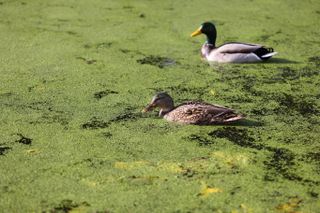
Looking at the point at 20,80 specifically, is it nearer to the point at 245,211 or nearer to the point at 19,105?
the point at 19,105

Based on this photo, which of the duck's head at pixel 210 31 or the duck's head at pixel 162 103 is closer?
the duck's head at pixel 162 103

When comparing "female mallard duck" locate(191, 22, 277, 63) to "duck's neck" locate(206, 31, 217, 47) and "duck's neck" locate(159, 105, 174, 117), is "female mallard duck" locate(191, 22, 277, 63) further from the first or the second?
"duck's neck" locate(159, 105, 174, 117)

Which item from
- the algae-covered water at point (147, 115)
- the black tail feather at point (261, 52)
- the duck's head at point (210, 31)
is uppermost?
the duck's head at point (210, 31)

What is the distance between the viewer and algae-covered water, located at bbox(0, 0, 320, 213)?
2.99 metres

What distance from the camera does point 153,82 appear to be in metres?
4.67

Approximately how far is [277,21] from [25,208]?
13.8 ft

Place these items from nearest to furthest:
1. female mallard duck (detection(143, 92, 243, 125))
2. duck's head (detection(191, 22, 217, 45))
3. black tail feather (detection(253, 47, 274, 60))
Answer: female mallard duck (detection(143, 92, 243, 125))
black tail feather (detection(253, 47, 274, 60))
duck's head (detection(191, 22, 217, 45))

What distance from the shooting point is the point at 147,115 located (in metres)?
4.05

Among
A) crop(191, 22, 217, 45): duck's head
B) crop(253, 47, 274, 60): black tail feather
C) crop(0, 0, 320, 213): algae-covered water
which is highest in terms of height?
crop(191, 22, 217, 45): duck's head

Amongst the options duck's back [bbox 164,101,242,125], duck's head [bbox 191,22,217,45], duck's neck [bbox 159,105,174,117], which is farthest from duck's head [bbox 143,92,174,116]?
duck's head [bbox 191,22,217,45]

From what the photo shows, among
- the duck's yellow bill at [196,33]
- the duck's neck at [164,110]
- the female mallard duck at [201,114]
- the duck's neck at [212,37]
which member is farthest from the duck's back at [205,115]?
the duck's yellow bill at [196,33]

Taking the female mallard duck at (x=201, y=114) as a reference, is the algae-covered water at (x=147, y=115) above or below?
below

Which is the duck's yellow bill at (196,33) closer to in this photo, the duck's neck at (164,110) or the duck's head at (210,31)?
the duck's head at (210,31)

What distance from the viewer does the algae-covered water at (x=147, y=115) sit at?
299cm
